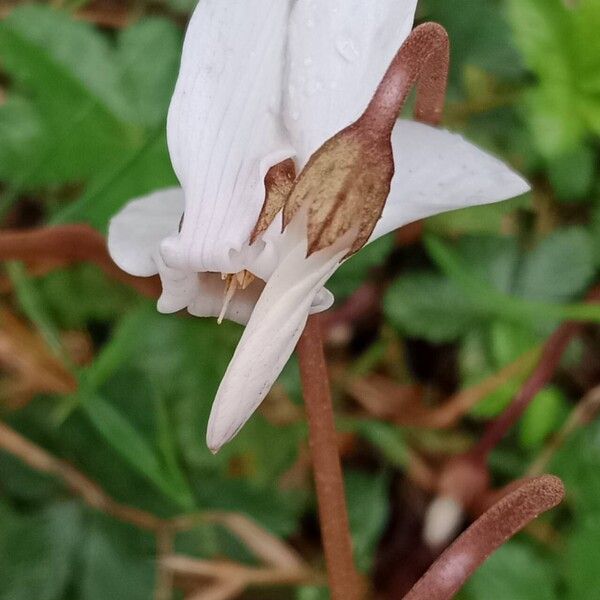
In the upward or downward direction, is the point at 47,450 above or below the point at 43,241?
below

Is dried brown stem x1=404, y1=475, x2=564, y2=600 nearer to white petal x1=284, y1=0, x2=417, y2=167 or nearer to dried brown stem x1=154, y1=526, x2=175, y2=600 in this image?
white petal x1=284, y1=0, x2=417, y2=167

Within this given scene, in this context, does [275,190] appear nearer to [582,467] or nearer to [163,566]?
[582,467]

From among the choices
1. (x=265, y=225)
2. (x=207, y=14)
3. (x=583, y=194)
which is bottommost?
(x=583, y=194)

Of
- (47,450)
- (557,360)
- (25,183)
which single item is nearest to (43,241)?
(25,183)

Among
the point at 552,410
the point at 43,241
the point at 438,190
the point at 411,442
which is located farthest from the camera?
the point at 411,442

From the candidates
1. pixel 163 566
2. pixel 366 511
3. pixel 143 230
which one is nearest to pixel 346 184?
pixel 143 230

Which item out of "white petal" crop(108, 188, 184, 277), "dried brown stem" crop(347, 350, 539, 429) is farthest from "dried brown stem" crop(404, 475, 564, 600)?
"dried brown stem" crop(347, 350, 539, 429)

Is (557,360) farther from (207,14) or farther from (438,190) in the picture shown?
(207,14)

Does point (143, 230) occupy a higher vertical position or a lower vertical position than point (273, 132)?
lower
